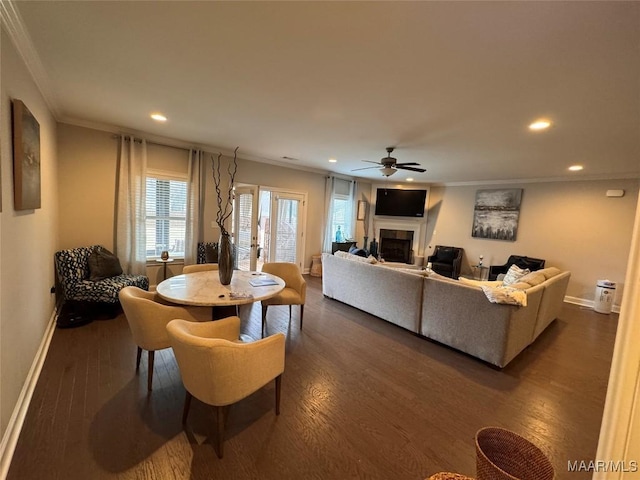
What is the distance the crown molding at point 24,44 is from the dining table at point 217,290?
1974mm

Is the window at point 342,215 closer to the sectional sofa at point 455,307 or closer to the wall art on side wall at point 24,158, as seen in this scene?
the sectional sofa at point 455,307

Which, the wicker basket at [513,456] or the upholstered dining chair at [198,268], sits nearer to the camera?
the wicker basket at [513,456]

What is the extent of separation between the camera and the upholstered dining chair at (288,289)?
10.9ft

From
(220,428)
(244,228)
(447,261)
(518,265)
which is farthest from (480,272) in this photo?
(220,428)

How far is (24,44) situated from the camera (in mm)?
1950

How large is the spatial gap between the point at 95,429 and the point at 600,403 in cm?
395

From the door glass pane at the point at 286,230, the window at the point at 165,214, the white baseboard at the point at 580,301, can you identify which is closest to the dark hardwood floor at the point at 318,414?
the window at the point at 165,214

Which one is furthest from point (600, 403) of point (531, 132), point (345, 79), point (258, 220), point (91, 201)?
point (91, 201)

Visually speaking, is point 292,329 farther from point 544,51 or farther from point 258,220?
point 544,51

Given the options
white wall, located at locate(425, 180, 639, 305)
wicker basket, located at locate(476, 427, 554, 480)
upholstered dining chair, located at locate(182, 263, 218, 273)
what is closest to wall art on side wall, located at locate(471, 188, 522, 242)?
white wall, located at locate(425, 180, 639, 305)

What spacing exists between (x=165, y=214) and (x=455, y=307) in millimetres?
4586

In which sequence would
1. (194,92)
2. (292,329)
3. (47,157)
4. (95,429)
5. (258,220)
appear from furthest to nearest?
(258,220), (292,329), (47,157), (194,92), (95,429)

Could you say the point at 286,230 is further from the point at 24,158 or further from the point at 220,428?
the point at 220,428

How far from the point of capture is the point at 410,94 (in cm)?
243
